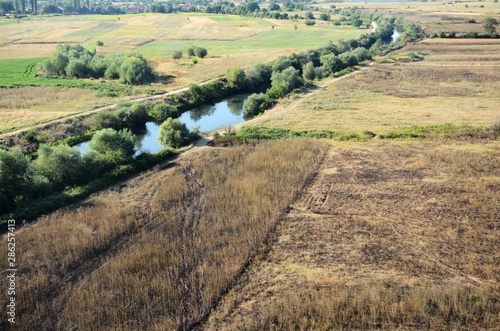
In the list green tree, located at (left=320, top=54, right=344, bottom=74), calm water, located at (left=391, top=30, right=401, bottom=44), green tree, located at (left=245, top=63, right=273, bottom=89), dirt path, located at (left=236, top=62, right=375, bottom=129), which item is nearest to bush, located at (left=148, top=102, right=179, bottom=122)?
dirt path, located at (left=236, top=62, right=375, bottom=129)

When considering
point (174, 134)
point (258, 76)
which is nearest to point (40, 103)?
point (174, 134)

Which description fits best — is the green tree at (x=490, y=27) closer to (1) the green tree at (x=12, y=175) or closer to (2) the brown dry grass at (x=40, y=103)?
(2) the brown dry grass at (x=40, y=103)

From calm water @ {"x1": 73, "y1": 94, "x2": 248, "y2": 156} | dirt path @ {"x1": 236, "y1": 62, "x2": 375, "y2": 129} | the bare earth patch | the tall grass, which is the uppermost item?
the bare earth patch

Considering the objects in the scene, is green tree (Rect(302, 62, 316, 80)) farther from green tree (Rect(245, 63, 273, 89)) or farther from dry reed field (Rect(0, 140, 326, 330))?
dry reed field (Rect(0, 140, 326, 330))

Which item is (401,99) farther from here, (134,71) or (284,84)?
(134,71)

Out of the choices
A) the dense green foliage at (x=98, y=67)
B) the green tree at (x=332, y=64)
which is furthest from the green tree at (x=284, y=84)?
the dense green foliage at (x=98, y=67)

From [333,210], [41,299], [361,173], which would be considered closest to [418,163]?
[361,173]

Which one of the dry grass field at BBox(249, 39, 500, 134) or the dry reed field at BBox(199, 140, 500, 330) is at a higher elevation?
the dry grass field at BBox(249, 39, 500, 134)

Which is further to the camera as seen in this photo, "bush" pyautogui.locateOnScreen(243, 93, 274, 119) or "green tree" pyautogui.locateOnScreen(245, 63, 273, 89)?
"green tree" pyautogui.locateOnScreen(245, 63, 273, 89)
